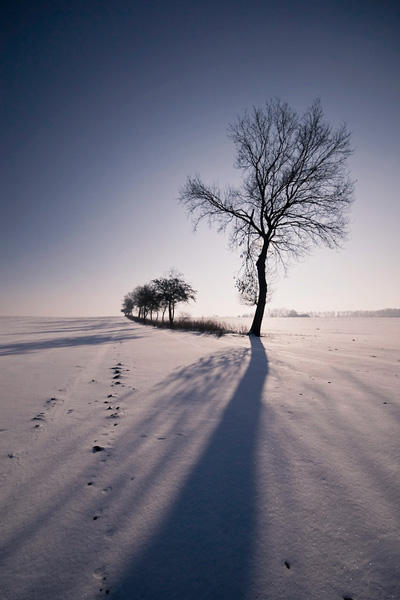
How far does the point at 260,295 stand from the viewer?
11.6 metres

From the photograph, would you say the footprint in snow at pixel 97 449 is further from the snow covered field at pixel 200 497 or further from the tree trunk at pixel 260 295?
the tree trunk at pixel 260 295

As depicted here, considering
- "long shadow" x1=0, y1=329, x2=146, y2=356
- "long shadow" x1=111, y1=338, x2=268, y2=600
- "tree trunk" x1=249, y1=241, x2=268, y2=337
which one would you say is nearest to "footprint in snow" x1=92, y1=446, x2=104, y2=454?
"long shadow" x1=111, y1=338, x2=268, y2=600

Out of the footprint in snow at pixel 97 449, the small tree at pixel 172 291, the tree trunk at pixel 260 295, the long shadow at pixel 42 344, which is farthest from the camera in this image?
the small tree at pixel 172 291

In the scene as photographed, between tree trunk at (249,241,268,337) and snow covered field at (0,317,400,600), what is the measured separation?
8.72 metres

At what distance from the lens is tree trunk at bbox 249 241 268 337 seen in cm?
1152

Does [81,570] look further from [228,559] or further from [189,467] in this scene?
[189,467]

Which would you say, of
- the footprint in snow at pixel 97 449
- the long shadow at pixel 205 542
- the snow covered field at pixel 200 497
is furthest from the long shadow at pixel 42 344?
the long shadow at pixel 205 542

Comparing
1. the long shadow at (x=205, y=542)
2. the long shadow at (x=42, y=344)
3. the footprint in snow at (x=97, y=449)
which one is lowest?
the long shadow at (x=42, y=344)

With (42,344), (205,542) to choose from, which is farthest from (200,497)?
(42,344)

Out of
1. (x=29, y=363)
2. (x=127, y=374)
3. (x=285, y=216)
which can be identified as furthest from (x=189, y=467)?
(x=285, y=216)

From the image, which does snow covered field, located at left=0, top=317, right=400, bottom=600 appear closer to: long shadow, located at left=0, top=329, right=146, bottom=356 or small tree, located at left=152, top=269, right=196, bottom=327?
long shadow, located at left=0, top=329, right=146, bottom=356

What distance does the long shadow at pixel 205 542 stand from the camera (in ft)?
2.82

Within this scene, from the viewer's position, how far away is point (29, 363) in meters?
4.93

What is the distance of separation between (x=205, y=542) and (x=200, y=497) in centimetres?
25
